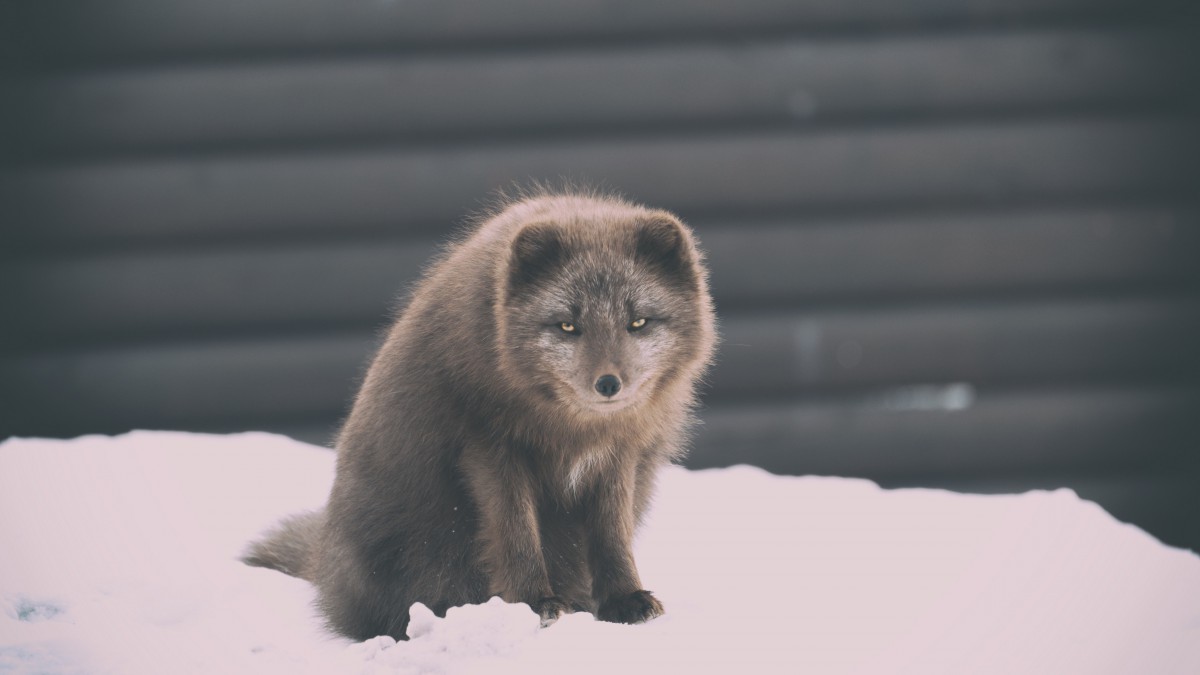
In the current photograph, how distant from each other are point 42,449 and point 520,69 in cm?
265

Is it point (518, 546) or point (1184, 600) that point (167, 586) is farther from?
point (1184, 600)

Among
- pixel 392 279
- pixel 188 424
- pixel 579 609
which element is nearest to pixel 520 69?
pixel 392 279

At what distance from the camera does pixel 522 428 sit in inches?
105

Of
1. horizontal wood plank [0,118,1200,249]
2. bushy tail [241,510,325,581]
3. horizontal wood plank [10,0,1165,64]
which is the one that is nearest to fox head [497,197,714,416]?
bushy tail [241,510,325,581]

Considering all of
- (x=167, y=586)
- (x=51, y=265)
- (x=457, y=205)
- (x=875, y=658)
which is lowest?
(x=167, y=586)

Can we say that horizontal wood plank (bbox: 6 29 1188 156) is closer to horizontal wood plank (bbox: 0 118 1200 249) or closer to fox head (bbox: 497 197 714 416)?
horizontal wood plank (bbox: 0 118 1200 249)

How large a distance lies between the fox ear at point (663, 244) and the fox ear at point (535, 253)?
215 millimetres

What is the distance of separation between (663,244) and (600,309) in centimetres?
28

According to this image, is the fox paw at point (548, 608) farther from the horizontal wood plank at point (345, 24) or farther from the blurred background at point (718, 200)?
the horizontal wood plank at point (345, 24)

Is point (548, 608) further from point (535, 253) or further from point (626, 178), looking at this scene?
point (626, 178)

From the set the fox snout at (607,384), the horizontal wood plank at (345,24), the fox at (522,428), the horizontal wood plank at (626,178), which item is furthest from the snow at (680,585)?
the horizontal wood plank at (345,24)

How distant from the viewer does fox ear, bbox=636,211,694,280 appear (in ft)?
8.90

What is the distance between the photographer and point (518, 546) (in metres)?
2.63

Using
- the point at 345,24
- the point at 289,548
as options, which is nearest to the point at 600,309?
the point at 289,548
